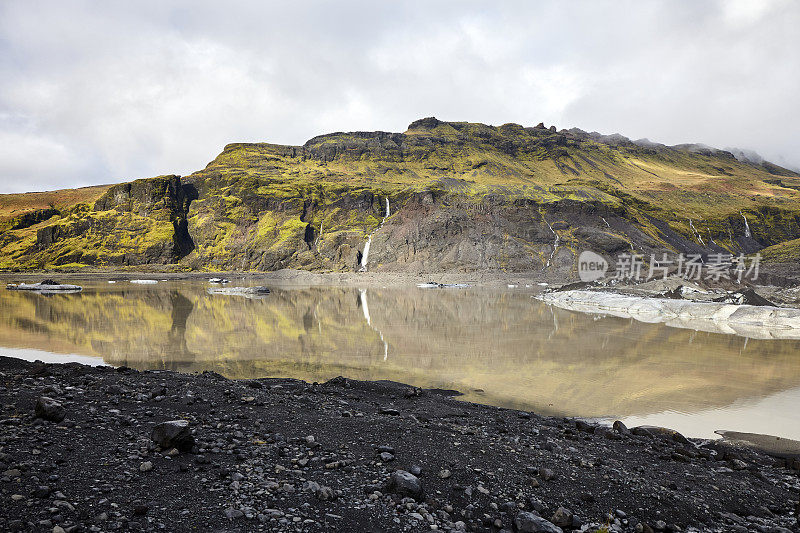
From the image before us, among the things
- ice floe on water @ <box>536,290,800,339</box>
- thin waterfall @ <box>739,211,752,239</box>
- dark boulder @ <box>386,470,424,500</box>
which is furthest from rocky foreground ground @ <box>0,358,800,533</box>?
thin waterfall @ <box>739,211,752,239</box>

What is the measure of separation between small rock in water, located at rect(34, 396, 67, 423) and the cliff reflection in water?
8.05 meters

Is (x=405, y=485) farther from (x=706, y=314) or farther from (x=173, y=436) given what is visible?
(x=706, y=314)

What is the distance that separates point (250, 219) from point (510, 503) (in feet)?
434

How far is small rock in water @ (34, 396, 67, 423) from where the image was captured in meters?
6.70

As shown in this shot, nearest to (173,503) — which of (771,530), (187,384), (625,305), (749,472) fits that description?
(187,384)

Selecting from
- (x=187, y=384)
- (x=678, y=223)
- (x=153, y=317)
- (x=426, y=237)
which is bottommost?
(x=153, y=317)

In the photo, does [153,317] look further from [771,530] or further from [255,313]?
[771,530]

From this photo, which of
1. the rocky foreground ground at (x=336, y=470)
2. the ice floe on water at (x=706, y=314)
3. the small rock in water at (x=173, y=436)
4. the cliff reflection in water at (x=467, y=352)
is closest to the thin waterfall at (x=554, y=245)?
the ice floe on water at (x=706, y=314)

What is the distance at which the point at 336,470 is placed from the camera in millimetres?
6168

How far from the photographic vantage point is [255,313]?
3466 centimetres

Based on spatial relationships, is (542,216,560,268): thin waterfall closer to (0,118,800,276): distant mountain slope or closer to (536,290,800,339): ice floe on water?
(0,118,800,276): distant mountain slope

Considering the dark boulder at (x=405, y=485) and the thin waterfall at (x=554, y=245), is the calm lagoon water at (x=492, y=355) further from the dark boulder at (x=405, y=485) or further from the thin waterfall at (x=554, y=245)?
the thin waterfall at (x=554, y=245)

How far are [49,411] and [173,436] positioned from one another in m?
2.38

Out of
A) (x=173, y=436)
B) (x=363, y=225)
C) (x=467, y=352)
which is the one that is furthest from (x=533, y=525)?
(x=363, y=225)
